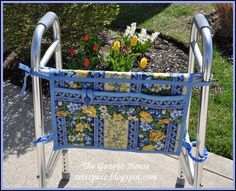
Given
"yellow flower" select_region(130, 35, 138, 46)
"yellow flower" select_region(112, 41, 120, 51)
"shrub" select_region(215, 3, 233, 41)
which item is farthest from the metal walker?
"shrub" select_region(215, 3, 233, 41)

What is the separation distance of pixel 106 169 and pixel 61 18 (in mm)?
1635

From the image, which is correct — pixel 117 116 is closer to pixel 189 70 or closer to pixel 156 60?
pixel 189 70

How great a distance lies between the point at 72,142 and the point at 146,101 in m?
0.49

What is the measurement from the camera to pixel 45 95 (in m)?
4.00

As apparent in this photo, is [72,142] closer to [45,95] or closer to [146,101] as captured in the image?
[146,101]

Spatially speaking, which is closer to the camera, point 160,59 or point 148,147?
point 148,147

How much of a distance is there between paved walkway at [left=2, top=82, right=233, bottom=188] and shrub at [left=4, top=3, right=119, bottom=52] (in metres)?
1.04

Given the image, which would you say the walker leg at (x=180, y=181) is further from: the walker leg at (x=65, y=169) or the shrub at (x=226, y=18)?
the shrub at (x=226, y=18)

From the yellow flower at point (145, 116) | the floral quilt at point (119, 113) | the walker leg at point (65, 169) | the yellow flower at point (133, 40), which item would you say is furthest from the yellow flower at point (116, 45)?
the yellow flower at point (145, 116)

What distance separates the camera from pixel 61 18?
4051 mm

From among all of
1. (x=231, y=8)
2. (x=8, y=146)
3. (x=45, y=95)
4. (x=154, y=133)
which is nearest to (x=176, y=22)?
(x=231, y=8)

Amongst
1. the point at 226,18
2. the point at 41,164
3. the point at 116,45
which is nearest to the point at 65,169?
the point at 41,164

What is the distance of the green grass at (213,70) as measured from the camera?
3.45m

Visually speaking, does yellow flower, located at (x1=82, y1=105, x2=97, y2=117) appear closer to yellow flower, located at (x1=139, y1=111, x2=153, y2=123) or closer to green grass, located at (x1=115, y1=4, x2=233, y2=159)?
yellow flower, located at (x1=139, y1=111, x2=153, y2=123)
